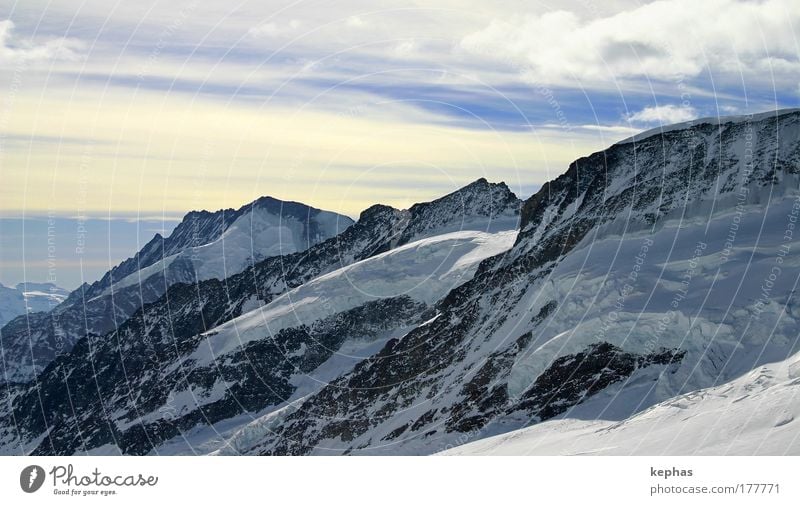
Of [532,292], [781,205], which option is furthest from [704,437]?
[532,292]

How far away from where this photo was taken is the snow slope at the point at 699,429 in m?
63.3

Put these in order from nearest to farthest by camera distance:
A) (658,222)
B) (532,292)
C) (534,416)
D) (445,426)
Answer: (534,416)
(445,426)
(658,222)
(532,292)

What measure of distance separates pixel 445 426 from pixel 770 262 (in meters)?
49.9

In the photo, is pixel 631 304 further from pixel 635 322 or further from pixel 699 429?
pixel 699 429
